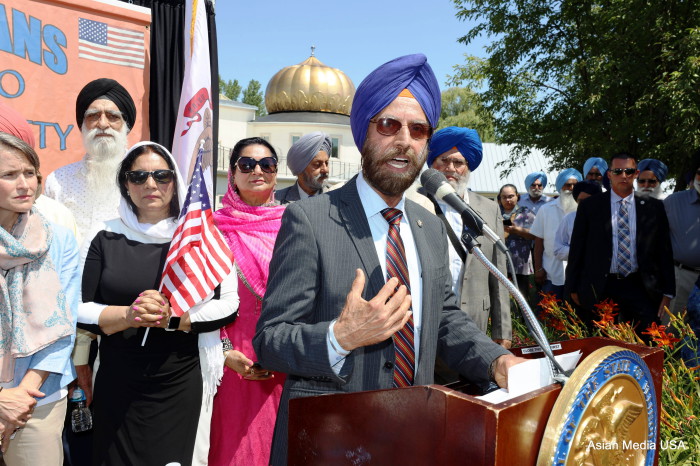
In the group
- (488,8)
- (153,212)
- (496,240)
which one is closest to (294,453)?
(496,240)

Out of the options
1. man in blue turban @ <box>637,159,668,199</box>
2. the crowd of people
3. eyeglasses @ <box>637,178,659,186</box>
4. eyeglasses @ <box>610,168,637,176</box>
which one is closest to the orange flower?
the crowd of people

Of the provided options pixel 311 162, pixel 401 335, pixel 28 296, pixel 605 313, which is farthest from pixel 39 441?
pixel 605 313

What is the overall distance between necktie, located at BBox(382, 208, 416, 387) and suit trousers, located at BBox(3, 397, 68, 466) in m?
1.75

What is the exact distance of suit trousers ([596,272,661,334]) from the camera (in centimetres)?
489

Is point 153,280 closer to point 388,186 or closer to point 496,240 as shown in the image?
point 388,186

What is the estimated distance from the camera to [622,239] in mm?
4992

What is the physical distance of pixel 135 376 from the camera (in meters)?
2.88

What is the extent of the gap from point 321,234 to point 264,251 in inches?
70.4

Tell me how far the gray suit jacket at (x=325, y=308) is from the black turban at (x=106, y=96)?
3.06 metres

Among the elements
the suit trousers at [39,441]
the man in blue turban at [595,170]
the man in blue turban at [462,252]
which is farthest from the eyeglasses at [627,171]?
the suit trousers at [39,441]

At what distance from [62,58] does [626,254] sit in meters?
4.78

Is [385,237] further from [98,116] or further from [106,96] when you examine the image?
[106,96]

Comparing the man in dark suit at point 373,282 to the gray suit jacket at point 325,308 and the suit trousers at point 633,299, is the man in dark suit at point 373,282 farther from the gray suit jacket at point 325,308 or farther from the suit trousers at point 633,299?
the suit trousers at point 633,299

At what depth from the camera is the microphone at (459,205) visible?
168 cm
